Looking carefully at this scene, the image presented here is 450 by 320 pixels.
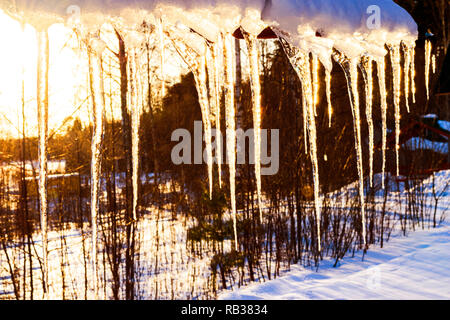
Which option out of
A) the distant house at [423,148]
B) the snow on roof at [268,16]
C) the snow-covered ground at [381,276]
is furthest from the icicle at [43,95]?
the distant house at [423,148]

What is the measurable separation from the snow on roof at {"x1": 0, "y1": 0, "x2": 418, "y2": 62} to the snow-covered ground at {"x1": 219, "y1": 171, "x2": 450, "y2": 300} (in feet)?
9.01

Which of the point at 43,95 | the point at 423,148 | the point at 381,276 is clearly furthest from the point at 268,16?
the point at 423,148

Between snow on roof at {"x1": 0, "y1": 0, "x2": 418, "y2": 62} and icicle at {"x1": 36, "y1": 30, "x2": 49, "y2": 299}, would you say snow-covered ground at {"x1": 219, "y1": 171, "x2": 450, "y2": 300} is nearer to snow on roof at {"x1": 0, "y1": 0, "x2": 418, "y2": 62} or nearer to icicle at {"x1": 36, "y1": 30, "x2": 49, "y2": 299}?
snow on roof at {"x1": 0, "y1": 0, "x2": 418, "y2": 62}

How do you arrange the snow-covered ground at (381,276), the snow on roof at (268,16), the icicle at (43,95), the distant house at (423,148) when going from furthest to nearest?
1. the distant house at (423,148)
2. the snow-covered ground at (381,276)
3. the icicle at (43,95)
4. the snow on roof at (268,16)

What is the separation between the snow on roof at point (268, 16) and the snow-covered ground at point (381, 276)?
2.75 m

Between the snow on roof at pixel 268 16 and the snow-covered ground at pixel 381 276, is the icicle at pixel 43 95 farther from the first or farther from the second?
the snow-covered ground at pixel 381 276

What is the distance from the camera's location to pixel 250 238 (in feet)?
18.8

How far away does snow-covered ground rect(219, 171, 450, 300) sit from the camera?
3.49m

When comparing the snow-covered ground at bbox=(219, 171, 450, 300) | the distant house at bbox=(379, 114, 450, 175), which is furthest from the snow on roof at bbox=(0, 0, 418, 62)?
the distant house at bbox=(379, 114, 450, 175)

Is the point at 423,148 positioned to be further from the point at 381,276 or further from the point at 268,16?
the point at 268,16

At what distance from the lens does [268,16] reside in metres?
1.42

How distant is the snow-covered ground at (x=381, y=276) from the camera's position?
3.49 meters
